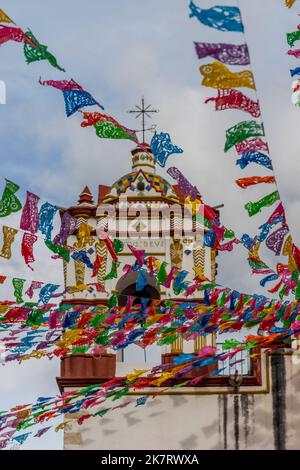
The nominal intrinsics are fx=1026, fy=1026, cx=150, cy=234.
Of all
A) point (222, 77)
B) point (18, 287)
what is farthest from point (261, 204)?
point (18, 287)

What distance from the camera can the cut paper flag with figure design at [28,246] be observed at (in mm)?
12828

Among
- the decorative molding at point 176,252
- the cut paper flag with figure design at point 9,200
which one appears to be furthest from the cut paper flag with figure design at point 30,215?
the decorative molding at point 176,252

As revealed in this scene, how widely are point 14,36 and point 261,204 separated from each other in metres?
3.44

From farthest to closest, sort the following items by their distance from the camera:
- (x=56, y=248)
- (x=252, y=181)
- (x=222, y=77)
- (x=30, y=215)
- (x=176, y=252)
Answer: (x=176, y=252)
(x=56, y=248)
(x=30, y=215)
(x=252, y=181)
(x=222, y=77)

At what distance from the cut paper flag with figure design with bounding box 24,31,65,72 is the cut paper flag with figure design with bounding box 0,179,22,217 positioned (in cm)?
254

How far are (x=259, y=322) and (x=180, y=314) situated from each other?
1.41 metres

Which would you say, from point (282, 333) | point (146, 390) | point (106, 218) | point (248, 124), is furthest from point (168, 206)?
point (248, 124)

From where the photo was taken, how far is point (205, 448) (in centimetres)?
1523

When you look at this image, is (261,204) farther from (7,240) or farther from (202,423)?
(202,423)

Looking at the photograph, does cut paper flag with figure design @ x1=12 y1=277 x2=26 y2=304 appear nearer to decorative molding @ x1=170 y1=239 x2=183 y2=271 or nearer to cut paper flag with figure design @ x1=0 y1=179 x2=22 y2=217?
cut paper flag with figure design @ x1=0 y1=179 x2=22 y2=217

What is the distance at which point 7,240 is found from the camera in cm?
1298

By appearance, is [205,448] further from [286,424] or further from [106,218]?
[106,218]

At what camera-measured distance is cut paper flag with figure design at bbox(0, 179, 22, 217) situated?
468 inches

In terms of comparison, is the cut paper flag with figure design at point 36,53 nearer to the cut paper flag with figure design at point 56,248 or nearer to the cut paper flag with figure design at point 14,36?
the cut paper flag with figure design at point 14,36
